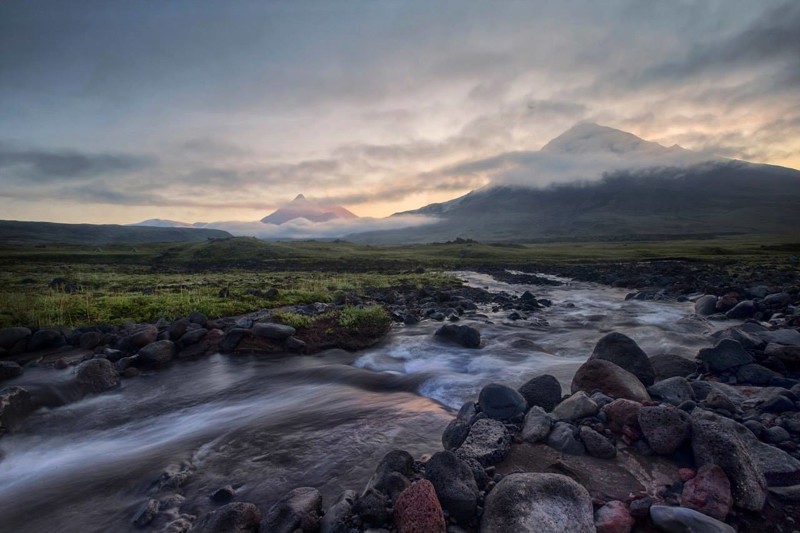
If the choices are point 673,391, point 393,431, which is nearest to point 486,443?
point 393,431

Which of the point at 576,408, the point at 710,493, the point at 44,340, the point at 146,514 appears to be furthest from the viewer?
the point at 44,340

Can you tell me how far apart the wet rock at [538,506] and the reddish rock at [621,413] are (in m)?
2.77

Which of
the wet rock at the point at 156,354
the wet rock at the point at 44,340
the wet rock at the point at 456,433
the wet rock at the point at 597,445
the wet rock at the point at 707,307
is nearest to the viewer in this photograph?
A: the wet rock at the point at 597,445

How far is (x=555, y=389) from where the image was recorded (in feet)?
34.2

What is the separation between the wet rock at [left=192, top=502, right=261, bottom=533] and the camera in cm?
660

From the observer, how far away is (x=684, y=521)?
19.1ft

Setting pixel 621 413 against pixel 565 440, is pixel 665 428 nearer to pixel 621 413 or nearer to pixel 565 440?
pixel 621 413

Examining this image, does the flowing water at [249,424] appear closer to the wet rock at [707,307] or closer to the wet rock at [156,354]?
the wet rock at [156,354]

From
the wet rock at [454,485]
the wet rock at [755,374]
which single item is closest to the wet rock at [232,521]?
the wet rock at [454,485]

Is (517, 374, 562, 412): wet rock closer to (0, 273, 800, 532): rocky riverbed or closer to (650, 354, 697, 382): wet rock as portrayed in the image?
(0, 273, 800, 532): rocky riverbed

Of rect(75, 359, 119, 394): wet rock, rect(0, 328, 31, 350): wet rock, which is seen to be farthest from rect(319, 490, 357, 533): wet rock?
rect(0, 328, 31, 350): wet rock

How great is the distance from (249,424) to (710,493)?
1103 cm

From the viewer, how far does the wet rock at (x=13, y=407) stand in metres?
12.1

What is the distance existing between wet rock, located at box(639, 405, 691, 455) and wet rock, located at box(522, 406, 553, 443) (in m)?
1.74
